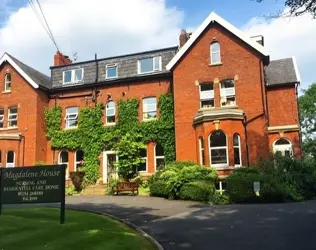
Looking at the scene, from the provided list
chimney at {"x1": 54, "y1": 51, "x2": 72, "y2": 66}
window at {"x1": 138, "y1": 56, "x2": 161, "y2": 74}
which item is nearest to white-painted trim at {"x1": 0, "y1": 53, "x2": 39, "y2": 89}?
chimney at {"x1": 54, "y1": 51, "x2": 72, "y2": 66}

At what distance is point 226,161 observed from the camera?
78.3 feet

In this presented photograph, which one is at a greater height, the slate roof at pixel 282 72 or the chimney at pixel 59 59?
the chimney at pixel 59 59

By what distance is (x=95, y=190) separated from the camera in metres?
26.9

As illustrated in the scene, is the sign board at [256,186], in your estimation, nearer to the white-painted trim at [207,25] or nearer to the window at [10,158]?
the white-painted trim at [207,25]

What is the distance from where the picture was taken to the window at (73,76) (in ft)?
107

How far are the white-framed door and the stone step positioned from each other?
1.65 metres

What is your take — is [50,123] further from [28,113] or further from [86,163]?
[86,163]

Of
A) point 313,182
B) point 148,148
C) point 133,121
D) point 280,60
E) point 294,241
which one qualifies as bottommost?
point 294,241

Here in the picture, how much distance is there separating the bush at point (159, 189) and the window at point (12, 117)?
1510cm

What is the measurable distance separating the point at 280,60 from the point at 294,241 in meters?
24.1

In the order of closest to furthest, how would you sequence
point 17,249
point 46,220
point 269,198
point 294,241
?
1. point 17,249
2. point 294,241
3. point 46,220
4. point 269,198

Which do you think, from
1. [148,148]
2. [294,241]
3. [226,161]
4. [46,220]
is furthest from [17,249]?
[148,148]

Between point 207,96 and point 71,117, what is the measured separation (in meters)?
11.8

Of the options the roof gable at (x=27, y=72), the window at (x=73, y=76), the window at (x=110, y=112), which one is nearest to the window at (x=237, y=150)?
the window at (x=110, y=112)
